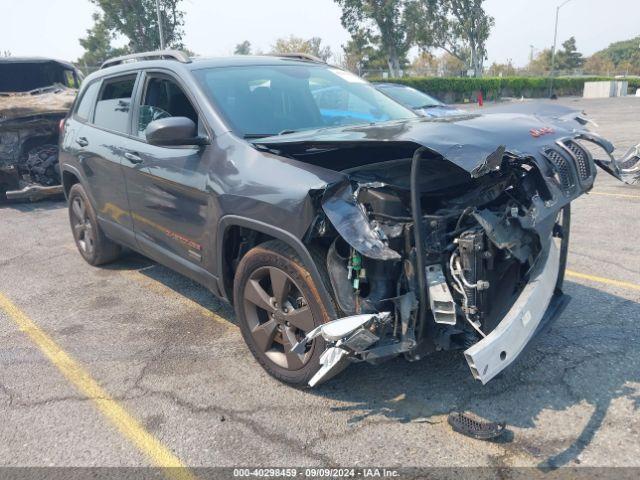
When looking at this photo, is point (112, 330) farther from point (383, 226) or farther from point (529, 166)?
point (529, 166)

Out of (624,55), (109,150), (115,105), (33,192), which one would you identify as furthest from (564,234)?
(624,55)

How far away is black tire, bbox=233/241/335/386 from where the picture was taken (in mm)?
3082

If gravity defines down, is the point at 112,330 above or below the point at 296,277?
below

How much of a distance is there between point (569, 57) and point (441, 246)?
11701 centimetres

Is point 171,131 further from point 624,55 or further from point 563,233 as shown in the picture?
point 624,55

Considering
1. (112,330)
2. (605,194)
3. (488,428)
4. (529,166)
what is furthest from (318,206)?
(605,194)

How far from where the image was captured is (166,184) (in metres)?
4.03

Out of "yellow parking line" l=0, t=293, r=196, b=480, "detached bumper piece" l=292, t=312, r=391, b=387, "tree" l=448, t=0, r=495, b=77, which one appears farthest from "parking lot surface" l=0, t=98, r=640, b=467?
"tree" l=448, t=0, r=495, b=77

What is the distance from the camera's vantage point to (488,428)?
9.41ft

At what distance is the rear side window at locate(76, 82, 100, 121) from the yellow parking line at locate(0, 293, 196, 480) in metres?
1.99

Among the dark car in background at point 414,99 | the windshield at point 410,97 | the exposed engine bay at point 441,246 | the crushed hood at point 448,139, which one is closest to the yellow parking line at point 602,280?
the crushed hood at point 448,139

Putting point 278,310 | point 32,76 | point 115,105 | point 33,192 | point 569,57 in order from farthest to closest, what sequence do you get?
point 569,57 → point 32,76 → point 33,192 → point 115,105 → point 278,310

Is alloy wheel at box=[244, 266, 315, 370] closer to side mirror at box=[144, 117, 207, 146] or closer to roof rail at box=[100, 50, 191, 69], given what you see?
side mirror at box=[144, 117, 207, 146]

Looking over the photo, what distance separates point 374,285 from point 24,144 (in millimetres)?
8043
